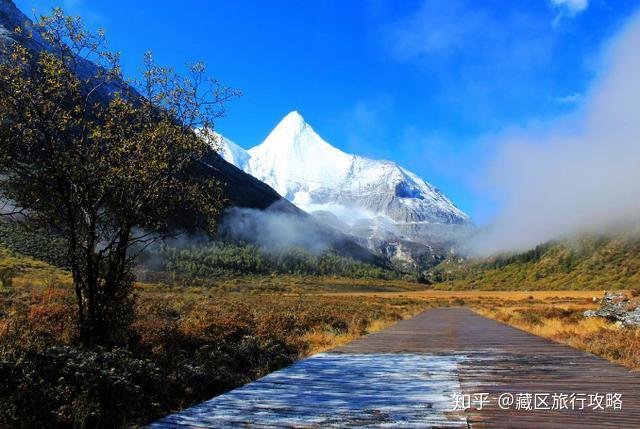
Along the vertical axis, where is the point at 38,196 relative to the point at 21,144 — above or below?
below

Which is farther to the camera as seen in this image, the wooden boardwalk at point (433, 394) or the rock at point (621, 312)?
the rock at point (621, 312)

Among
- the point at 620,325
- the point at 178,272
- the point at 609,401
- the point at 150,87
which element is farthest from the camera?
the point at 178,272

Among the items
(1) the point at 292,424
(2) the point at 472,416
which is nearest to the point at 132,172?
(1) the point at 292,424

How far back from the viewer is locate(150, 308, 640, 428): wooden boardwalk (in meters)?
6.31

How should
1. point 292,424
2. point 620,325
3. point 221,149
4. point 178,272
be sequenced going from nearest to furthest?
point 292,424
point 221,149
point 620,325
point 178,272

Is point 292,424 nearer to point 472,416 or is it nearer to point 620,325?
point 472,416

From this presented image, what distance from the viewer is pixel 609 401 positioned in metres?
7.31

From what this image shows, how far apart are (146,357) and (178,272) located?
14143 cm

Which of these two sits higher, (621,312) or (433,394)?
(621,312)

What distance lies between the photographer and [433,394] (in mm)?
8109

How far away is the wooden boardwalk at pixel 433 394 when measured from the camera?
20.7 ft

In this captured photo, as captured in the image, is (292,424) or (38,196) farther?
(38,196)

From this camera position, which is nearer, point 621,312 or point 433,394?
point 433,394

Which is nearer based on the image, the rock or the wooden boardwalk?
the wooden boardwalk
